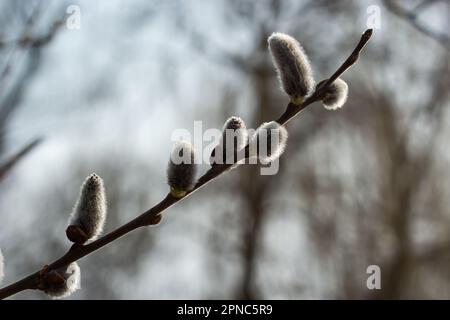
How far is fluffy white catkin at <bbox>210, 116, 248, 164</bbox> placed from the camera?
Result: 2.94 feet

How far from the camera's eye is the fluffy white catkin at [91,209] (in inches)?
34.3

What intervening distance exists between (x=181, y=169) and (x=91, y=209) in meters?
0.12

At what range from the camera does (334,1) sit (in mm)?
5699

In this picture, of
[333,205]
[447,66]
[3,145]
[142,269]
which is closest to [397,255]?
[333,205]

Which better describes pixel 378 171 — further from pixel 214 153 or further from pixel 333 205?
pixel 214 153

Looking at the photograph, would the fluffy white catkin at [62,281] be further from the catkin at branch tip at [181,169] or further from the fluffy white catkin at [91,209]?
the catkin at branch tip at [181,169]

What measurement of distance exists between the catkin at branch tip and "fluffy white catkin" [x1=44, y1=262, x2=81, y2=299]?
16 cm

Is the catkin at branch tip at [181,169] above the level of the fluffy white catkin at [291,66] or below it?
below

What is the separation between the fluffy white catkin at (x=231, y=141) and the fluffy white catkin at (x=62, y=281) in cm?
22

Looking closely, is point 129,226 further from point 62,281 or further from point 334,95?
point 334,95

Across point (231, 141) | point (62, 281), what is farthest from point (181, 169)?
point (62, 281)

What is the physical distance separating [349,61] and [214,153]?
8.1 inches

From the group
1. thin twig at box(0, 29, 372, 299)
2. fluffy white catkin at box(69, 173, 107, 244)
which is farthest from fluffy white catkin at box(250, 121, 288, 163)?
fluffy white catkin at box(69, 173, 107, 244)

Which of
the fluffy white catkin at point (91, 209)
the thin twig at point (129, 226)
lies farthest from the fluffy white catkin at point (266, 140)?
the fluffy white catkin at point (91, 209)
